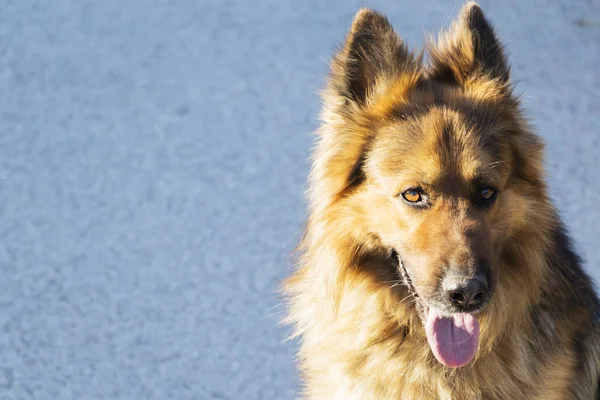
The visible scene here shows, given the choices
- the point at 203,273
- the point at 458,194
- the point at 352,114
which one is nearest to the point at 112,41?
the point at 203,273

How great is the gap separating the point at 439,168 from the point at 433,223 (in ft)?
0.65

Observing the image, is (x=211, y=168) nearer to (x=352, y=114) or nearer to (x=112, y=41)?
(x=112, y=41)

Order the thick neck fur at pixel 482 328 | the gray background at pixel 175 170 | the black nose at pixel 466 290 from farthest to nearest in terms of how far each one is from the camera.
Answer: the gray background at pixel 175 170, the thick neck fur at pixel 482 328, the black nose at pixel 466 290

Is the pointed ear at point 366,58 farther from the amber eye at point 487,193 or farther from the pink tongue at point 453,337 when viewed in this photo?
the pink tongue at point 453,337

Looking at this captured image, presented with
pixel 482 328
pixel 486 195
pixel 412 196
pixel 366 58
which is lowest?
pixel 482 328

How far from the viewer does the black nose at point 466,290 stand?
9.55 feet

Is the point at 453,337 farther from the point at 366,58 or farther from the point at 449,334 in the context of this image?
the point at 366,58

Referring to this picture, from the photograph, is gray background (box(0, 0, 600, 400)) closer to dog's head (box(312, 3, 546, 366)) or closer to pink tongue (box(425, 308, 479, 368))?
dog's head (box(312, 3, 546, 366))

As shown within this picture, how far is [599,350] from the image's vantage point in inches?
135

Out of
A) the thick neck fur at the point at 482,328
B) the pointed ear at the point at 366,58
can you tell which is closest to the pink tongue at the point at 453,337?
the thick neck fur at the point at 482,328

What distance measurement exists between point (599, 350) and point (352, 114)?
4.42 ft

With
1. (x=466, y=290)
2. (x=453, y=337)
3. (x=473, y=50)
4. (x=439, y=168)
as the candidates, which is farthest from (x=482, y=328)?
(x=473, y=50)

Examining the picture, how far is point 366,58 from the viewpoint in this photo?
3314mm

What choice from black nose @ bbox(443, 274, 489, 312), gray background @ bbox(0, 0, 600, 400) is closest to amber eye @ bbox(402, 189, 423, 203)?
black nose @ bbox(443, 274, 489, 312)
